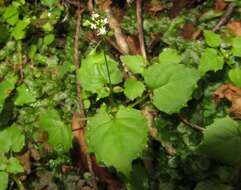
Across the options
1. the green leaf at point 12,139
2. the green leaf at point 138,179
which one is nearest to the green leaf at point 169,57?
the green leaf at point 138,179

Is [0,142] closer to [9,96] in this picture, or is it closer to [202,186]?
[9,96]

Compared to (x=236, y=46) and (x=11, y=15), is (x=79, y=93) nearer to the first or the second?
(x=11, y=15)

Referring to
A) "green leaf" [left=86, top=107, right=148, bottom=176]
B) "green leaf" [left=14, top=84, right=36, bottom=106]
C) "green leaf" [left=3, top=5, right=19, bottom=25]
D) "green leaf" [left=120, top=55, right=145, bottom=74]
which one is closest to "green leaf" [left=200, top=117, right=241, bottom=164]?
"green leaf" [left=86, top=107, right=148, bottom=176]

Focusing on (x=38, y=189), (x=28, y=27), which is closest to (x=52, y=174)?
(x=38, y=189)

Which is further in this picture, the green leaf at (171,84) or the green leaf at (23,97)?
the green leaf at (23,97)

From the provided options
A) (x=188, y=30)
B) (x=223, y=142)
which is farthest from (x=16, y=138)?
(x=188, y=30)

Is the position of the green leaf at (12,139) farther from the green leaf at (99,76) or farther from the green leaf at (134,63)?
the green leaf at (134,63)

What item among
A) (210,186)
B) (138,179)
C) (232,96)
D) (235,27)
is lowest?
(210,186)
